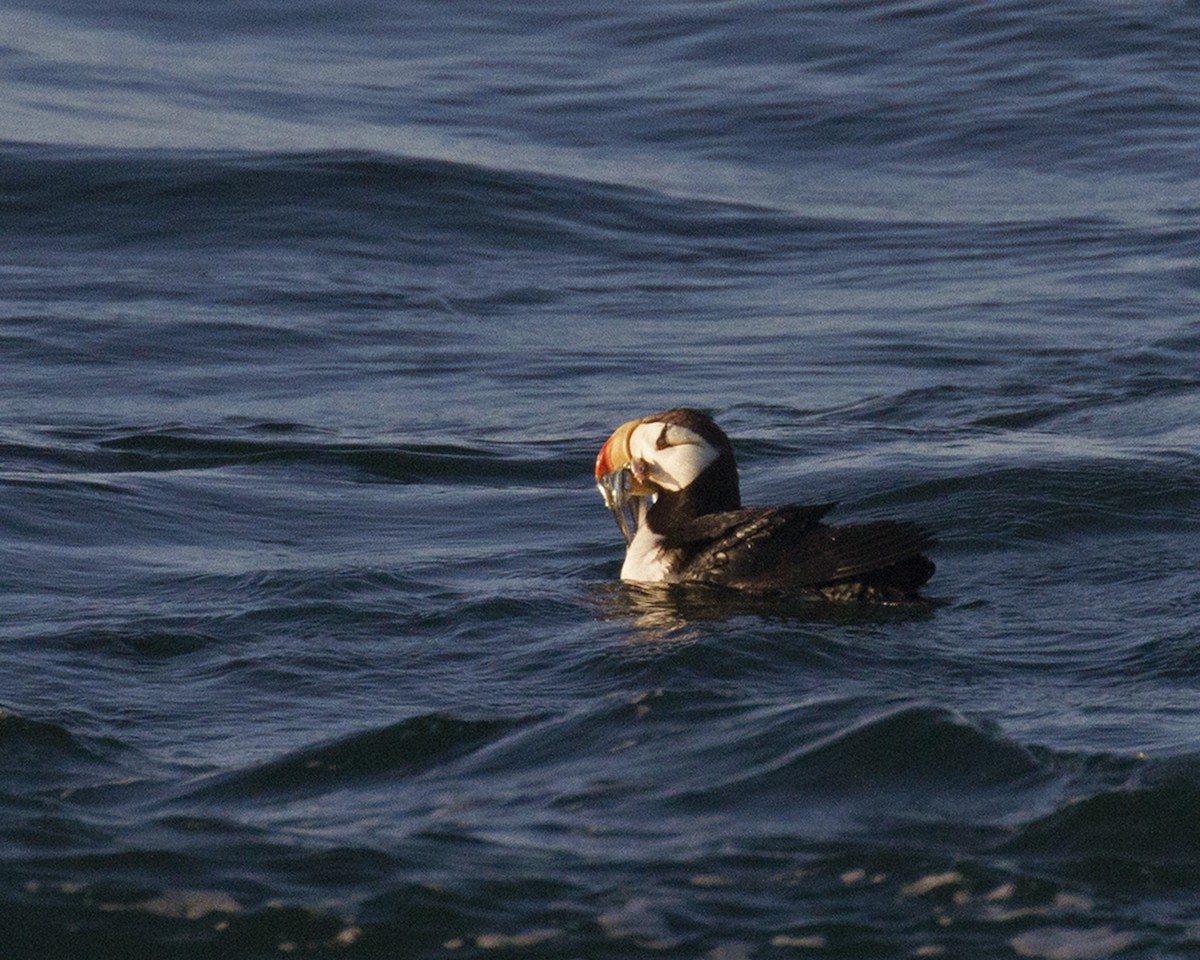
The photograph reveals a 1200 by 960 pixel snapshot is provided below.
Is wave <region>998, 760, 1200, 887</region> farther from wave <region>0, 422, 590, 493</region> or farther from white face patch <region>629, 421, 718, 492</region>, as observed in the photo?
wave <region>0, 422, 590, 493</region>

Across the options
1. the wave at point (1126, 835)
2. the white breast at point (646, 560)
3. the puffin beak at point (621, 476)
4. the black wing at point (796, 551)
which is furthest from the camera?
the puffin beak at point (621, 476)

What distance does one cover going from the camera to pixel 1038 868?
15.7 ft

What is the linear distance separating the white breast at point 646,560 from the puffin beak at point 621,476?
7.2 inches

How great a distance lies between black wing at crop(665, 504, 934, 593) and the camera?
7.21 metres

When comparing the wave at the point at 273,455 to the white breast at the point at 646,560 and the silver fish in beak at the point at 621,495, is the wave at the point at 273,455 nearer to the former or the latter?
the silver fish in beak at the point at 621,495

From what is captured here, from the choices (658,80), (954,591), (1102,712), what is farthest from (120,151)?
(1102,712)

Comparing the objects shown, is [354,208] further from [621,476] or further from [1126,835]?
[1126,835]

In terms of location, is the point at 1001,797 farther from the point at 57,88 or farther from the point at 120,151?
the point at 57,88

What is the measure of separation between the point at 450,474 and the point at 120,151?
9.50 m

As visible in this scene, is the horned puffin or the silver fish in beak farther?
the silver fish in beak

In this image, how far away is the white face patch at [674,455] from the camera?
7.90m

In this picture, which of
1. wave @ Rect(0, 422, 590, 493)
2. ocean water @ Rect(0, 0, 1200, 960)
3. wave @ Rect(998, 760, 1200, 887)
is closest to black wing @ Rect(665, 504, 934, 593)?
ocean water @ Rect(0, 0, 1200, 960)

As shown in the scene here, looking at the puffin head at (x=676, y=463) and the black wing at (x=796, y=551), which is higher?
the puffin head at (x=676, y=463)

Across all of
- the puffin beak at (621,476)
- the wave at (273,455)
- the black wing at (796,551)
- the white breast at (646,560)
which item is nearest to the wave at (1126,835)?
the black wing at (796,551)
